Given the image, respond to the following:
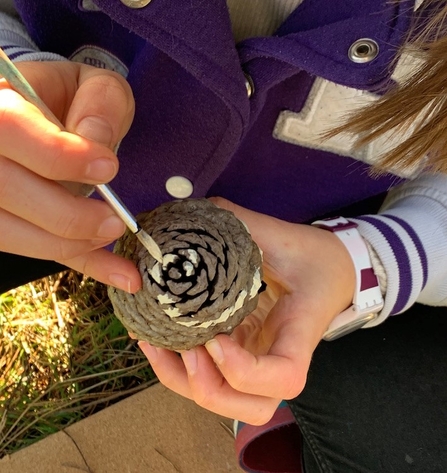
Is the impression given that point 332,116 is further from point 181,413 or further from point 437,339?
point 181,413

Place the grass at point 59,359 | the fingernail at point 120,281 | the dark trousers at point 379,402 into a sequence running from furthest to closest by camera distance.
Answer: the grass at point 59,359
the dark trousers at point 379,402
the fingernail at point 120,281

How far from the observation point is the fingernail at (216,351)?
480mm

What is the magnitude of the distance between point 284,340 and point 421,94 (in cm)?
28

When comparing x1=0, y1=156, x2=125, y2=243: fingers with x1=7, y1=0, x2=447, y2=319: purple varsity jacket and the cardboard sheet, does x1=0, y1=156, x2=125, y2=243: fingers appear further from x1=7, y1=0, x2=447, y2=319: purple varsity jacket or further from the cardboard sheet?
the cardboard sheet

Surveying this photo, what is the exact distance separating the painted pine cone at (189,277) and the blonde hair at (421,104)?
195 mm

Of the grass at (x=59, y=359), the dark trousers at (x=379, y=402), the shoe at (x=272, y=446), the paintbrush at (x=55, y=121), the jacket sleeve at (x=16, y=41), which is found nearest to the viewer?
the paintbrush at (x=55, y=121)

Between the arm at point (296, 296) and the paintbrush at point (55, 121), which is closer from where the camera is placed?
the paintbrush at point (55, 121)

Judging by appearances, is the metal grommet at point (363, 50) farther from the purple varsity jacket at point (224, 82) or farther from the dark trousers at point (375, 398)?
the dark trousers at point (375, 398)

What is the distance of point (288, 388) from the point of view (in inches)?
20.3

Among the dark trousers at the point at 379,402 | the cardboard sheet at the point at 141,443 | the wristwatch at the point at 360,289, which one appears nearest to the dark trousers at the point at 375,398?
the dark trousers at the point at 379,402

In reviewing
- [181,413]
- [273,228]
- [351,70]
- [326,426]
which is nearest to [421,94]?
[351,70]

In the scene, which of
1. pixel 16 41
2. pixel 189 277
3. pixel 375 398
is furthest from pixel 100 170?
pixel 375 398

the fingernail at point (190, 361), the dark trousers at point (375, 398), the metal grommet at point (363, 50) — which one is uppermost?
the metal grommet at point (363, 50)

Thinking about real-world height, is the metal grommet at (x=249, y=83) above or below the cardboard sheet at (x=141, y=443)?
above
